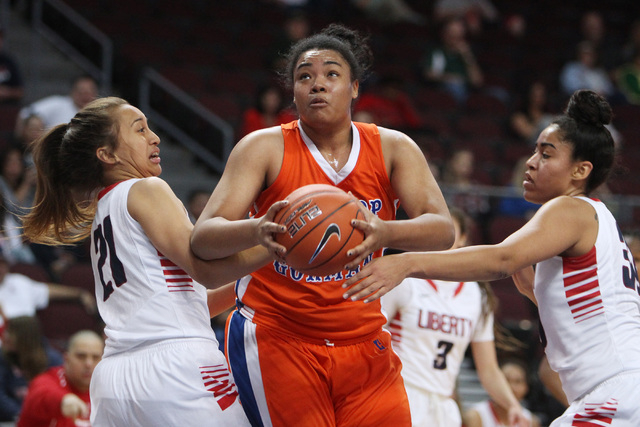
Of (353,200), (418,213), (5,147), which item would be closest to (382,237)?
(353,200)

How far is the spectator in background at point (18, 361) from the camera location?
19.2ft

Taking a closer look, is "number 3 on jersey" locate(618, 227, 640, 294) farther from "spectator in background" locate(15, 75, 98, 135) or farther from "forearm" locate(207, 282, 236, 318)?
"spectator in background" locate(15, 75, 98, 135)

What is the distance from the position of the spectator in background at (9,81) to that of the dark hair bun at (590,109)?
664 cm

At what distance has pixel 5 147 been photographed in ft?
25.8

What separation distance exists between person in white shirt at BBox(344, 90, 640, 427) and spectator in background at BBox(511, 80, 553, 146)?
7.05 meters

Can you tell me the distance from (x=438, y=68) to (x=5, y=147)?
5523 millimetres

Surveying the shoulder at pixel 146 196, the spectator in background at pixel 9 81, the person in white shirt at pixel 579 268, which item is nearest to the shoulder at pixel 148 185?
the shoulder at pixel 146 196

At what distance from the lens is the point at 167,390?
9.46 ft

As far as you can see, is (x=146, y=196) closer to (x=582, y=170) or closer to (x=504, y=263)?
(x=504, y=263)

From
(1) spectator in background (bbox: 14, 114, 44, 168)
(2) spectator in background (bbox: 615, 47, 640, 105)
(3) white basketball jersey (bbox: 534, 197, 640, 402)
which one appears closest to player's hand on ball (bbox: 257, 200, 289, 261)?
(3) white basketball jersey (bbox: 534, 197, 640, 402)

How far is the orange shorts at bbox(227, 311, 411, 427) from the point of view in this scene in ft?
10.2

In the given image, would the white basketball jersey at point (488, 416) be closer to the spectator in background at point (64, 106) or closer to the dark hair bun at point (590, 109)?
the dark hair bun at point (590, 109)

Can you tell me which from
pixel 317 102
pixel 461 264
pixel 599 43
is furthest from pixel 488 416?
pixel 599 43

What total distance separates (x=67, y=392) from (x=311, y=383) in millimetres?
2633
